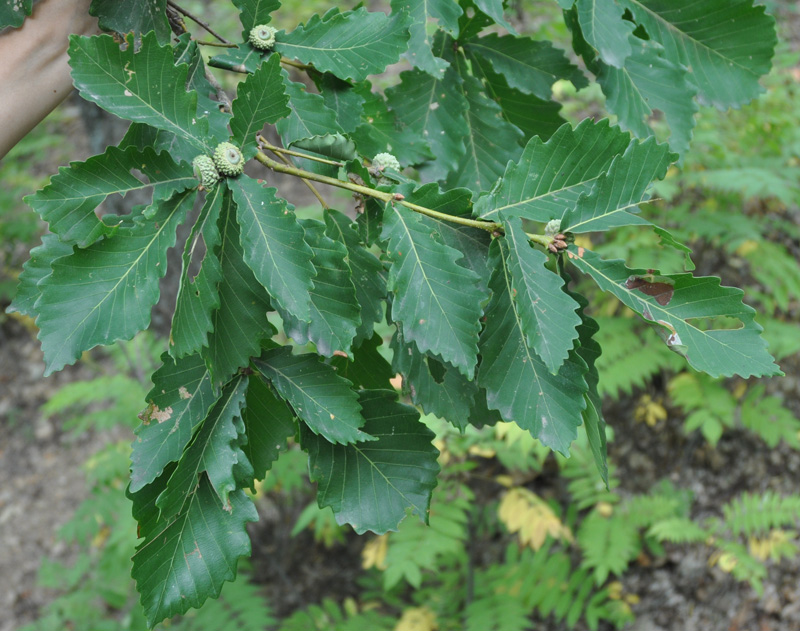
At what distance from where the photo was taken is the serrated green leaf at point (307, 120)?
960 millimetres

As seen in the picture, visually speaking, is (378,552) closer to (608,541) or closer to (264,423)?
(608,541)

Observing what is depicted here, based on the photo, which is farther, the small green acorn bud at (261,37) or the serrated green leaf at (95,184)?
the small green acorn bud at (261,37)

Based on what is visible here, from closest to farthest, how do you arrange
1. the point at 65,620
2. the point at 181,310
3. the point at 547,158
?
the point at 181,310 < the point at 547,158 < the point at 65,620

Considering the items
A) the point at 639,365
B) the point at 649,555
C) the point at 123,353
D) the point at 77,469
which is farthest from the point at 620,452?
the point at 77,469

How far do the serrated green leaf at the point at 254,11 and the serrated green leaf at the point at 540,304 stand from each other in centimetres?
55

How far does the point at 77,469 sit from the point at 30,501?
13.8 inches

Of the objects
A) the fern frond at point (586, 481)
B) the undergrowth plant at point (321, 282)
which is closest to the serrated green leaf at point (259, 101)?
the undergrowth plant at point (321, 282)

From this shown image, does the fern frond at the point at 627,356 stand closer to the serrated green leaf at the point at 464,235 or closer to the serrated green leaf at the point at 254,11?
the serrated green leaf at the point at 464,235

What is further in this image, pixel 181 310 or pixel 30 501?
pixel 30 501

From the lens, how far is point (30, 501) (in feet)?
14.6

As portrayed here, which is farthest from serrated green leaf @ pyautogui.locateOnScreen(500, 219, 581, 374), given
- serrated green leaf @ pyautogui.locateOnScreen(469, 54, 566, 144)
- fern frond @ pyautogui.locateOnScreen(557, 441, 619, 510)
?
fern frond @ pyautogui.locateOnScreen(557, 441, 619, 510)

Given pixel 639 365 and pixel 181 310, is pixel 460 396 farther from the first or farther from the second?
pixel 639 365

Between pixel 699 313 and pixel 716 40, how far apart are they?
66cm

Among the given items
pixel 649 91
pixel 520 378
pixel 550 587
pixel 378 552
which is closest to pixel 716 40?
pixel 649 91
